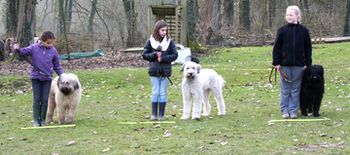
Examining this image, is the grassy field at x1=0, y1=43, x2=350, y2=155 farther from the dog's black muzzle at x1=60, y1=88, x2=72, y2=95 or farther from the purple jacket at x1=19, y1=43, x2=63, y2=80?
the purple jacket at x1=19, y1=43, x2=63, y2=80

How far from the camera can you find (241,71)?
55.2 ft

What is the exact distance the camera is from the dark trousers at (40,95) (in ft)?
30.0

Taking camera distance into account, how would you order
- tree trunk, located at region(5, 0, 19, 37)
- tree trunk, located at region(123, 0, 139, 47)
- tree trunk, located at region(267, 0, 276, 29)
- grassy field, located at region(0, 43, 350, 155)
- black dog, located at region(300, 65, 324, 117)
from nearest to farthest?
1. grassy field, located at region(0, 43, 350, 155)
2. black dog, located at region(300, 65, 324, 117)
3. tree trunk, located at region(123, 0, 139, 47)
4. tree trunk, located at region(5, 0, 19, 37)
5. tree trunk, located at region(267, 0, 276, 29)

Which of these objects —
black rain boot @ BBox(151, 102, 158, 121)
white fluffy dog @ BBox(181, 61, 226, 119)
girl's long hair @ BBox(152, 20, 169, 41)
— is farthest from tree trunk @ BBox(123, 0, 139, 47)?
girl's long hair @ BBox(152, 20, 169, 41)

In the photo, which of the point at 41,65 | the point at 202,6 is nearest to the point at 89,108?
the point at 41,65

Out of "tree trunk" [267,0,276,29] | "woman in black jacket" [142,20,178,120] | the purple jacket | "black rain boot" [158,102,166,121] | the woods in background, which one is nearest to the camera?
the purple jacket

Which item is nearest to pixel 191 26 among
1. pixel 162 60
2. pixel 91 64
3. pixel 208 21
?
pixel 208 21

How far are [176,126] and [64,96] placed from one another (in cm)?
192

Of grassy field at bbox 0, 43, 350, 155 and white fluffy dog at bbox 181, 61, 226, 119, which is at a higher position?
white fluffy dog at bbox 181, 61, 226, 119

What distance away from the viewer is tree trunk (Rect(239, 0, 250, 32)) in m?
31.1

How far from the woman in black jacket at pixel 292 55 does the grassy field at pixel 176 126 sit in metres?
0.55

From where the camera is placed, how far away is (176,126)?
349 inches

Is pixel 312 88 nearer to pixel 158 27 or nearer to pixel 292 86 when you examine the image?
pixel 292 86

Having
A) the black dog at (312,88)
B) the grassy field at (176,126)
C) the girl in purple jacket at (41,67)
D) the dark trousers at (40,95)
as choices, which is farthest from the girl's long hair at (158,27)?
the black dog at (312,88)
